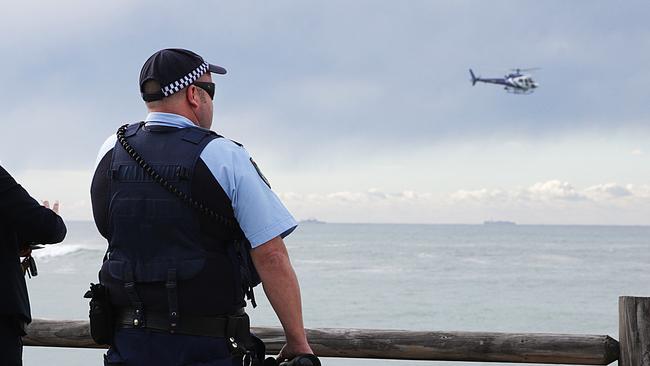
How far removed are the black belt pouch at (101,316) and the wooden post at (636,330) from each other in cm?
238

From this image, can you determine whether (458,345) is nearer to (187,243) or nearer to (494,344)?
(494,344)

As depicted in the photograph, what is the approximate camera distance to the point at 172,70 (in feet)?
8.99

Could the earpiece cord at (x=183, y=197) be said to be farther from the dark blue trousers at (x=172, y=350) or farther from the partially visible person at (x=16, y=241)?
the partially visible person at (x=16, y=241)

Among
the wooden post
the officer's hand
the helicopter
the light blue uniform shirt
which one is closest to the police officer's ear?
the light blue uniform shirt

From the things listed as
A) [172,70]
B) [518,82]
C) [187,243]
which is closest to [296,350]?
[187,243]

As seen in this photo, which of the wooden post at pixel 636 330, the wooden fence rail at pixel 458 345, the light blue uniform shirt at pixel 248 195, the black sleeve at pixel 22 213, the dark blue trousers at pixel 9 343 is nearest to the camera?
the light blue uniform shirt at pixel 248 195

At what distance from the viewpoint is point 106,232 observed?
2.82 meters

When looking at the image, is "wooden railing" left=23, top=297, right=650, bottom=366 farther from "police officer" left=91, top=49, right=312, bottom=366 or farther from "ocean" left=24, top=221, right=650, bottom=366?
"ocean" left=24, top=221, right=650, bottom=366

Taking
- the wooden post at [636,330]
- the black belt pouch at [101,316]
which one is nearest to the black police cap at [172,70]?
the black belt pouch at [101,316]

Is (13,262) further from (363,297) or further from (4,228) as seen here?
(363,297)

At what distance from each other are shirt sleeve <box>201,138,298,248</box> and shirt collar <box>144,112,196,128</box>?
0.49ft

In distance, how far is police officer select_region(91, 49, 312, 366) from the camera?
262cm

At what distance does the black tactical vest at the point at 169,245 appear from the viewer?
8.63ft

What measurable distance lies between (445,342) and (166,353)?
187cm
